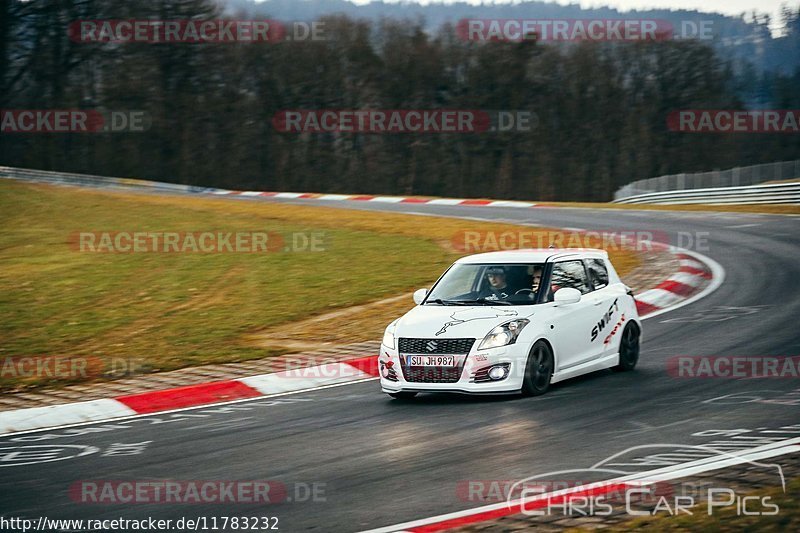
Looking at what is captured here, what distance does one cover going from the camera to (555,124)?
78812 millimetres

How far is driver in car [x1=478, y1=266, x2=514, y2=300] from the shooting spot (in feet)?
35.4

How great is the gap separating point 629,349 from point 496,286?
197 centimetres

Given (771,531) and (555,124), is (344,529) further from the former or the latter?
(555,124)

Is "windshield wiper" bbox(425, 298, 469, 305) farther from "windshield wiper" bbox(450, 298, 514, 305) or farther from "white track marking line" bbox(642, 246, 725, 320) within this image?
"white track marking line" bbox(642, 246, 725, 320)

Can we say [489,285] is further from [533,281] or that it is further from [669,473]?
[669,473]

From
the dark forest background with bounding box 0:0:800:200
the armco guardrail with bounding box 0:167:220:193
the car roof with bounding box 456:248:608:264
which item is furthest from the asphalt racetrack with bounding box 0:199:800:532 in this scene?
the dark forest background with bounding box 0:0:800:200

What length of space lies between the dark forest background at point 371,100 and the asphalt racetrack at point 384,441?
5781cm

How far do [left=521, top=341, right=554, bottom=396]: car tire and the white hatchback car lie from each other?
10 millimetres

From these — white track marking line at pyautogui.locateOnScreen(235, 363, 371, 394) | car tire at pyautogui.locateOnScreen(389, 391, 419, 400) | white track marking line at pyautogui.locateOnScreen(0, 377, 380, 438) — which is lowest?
white track marking line at pyautogui.locateOnScreen(0, 377, 380, 438)

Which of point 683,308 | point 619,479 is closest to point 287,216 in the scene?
point 683,308

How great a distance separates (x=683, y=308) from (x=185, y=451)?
31.0ft

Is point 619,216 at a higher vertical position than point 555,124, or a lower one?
lower

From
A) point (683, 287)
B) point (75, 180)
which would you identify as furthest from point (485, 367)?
point (75, 180)

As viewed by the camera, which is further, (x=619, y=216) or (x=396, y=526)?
(x=619, y=216)
